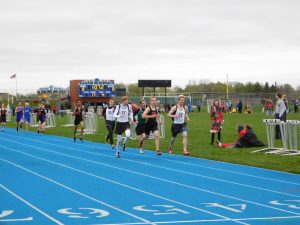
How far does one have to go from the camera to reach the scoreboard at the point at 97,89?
303 ft

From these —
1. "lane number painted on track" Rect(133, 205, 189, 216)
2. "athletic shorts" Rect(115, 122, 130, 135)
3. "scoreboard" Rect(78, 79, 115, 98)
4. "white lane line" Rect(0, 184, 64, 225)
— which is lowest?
"lane number painted on track" Rect(133, 205, 189, 216)

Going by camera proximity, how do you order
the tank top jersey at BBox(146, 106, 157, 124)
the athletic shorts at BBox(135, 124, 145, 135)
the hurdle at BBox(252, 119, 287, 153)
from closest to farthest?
the hurdle at BBox(252, 119, 287, 153) < the tank top jersey at BBox(146, 106, 157, 124) < the athletic shorts at BBox(135, 124, 145, 135)

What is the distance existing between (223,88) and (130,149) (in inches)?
4918

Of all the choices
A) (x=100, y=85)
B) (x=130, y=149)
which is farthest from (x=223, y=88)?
(x=130, y=149)

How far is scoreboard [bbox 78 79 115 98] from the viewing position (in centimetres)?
9241

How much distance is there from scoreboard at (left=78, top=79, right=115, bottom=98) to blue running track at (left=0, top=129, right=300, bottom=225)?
7386 centimetres

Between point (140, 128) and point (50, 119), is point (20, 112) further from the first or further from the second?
point (140, 128)

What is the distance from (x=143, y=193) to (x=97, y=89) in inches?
3225

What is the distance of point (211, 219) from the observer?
9102mm

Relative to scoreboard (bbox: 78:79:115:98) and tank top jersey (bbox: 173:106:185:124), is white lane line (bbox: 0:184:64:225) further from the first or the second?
scoreboard (bbox: 78:79:115:98)

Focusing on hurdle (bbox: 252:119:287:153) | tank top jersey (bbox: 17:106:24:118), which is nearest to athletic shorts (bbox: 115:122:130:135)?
hurdle (bbox: 252:119:287:153)

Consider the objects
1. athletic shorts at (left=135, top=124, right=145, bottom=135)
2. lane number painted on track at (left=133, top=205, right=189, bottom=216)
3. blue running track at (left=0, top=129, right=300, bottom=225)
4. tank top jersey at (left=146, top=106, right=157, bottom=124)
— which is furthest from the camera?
athletic shorts at (left=135, top=124, right=145, bottom=135)

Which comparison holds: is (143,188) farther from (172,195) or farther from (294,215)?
(294,215)

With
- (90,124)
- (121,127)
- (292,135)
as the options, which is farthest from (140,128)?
(90,124)
